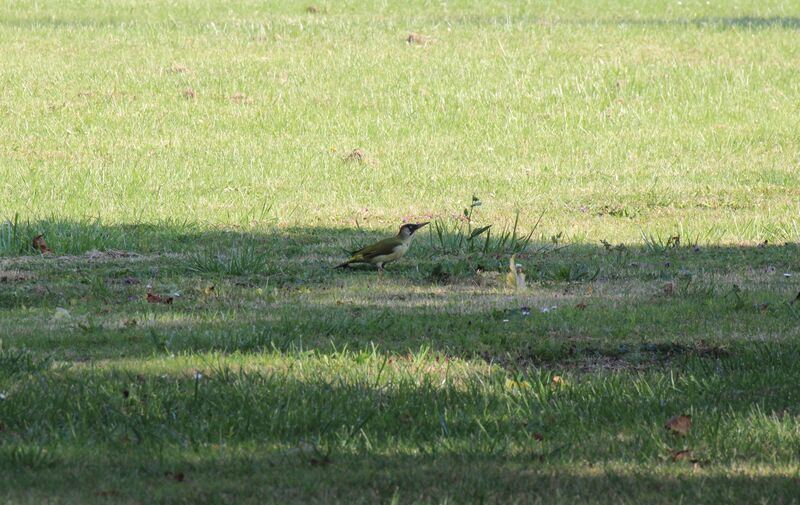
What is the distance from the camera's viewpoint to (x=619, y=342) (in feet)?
24.6

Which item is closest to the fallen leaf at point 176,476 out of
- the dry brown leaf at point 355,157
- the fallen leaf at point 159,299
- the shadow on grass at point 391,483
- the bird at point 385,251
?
the shadow on grass at point 391,483

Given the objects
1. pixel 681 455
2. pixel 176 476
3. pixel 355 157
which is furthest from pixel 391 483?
pixel 355 157

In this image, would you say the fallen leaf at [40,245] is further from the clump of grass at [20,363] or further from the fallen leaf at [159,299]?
the clump of grass at [20,363]

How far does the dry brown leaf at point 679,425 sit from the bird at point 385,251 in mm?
4442

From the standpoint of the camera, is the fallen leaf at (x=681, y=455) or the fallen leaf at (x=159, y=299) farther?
the fallen leaf at (x=159, y=299)

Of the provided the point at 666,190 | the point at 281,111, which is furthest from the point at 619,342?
the point at 281,111

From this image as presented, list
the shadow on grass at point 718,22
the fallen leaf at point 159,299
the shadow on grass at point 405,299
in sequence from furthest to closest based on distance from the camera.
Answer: the shadow on grass at point 718,22 → the fallen leaf at point 159,299 → the shadow on grass at point 405,299

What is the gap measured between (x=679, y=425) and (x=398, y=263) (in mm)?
5161

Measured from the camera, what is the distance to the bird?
9992mm

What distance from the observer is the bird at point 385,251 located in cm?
999

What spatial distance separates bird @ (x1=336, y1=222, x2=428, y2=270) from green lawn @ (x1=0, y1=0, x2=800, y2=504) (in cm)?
19

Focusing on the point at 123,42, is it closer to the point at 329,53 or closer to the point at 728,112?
the point at 329,53

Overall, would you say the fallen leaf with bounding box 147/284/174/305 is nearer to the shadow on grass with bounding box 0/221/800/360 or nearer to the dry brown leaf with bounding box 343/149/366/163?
the shadow on grass with bounding box 0/221/800/360

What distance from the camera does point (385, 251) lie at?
32.8ft
